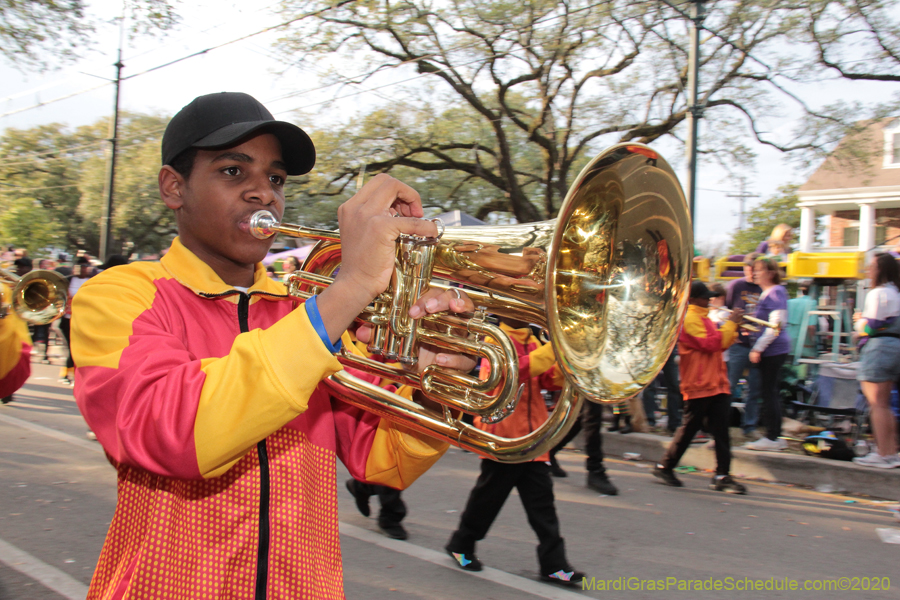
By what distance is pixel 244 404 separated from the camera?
3.47ft

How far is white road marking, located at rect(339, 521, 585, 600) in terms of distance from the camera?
362 cm

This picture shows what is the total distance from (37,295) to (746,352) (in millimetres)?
6277

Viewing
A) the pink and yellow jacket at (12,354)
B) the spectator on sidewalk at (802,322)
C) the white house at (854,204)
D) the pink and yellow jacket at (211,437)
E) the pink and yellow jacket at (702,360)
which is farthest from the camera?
the white house at (854,204)

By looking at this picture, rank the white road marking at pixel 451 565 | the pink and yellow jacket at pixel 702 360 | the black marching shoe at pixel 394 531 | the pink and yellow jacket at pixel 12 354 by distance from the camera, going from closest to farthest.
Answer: the pink and yellow jacket at pixel 12 354 → the white road marking at pixel 451 565 → the black marching shoe at pixel 394 531 → the pink and yellow jacket at pixel 702 360

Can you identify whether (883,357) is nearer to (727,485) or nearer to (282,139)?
(727,485)

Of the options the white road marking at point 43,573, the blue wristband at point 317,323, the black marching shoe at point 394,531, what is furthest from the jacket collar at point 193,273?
the black marching shoe at point 394,531

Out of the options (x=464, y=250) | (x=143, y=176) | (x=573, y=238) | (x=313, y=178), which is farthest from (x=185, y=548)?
(x=143, y=176)

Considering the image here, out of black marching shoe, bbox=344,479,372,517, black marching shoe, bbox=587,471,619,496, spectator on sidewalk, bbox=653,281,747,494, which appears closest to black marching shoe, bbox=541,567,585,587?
black marching shoe, bbox=344,479,372,517

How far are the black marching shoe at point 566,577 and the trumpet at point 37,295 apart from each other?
277 centimetres

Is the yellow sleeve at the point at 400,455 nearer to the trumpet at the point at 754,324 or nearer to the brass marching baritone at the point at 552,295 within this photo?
the brass marching baritone at the point at 552,295

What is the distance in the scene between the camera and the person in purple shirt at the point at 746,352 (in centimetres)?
691

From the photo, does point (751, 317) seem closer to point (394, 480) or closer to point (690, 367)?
point (690, 367)

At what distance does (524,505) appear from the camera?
3.83 metres

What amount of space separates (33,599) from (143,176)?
989 inches
